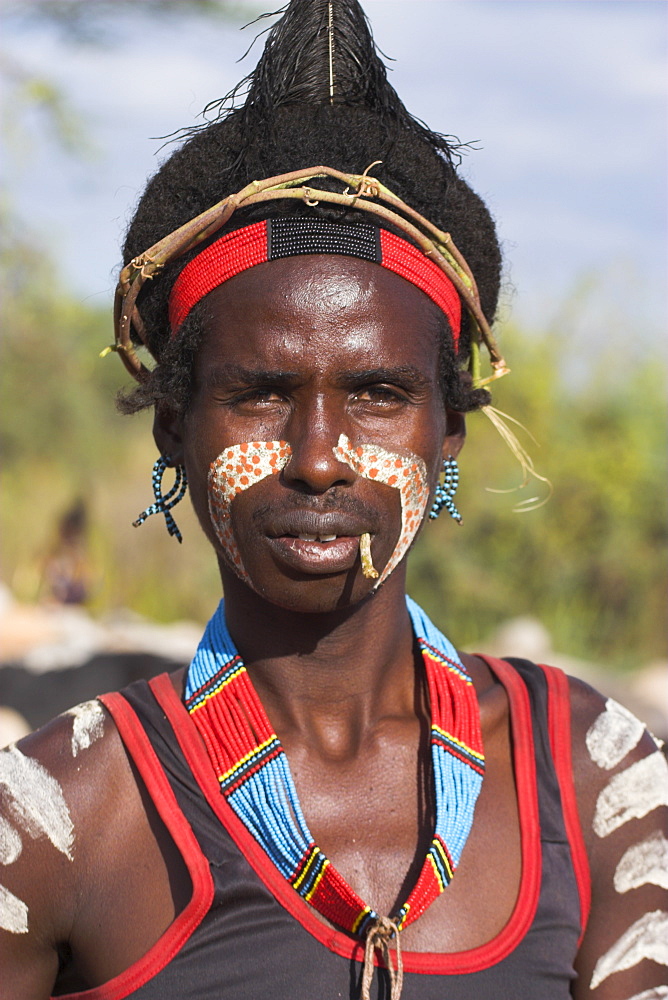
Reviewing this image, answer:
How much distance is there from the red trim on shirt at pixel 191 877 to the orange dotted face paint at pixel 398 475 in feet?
1.90

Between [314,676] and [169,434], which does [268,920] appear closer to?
[314,676]

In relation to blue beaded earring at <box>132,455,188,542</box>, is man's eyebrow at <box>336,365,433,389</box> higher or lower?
higher

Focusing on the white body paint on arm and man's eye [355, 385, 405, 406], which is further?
man's eye [355, 385, 405, 406]

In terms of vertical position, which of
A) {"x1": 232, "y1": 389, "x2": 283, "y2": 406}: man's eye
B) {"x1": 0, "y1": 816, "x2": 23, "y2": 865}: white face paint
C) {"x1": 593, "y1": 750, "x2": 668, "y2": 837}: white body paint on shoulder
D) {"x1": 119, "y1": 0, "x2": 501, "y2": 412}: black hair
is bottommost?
{"x1": 0, "y1": 816, "x2": 23, "y2": 865}: white face paint

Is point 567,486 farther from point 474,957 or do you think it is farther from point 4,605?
point 474,957

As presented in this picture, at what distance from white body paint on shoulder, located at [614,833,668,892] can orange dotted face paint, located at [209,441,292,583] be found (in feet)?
3.33

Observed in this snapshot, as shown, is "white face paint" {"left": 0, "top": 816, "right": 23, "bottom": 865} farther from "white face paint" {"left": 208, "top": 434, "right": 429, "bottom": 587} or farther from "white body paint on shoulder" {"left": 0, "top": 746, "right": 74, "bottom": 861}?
"white face paint" {"left": 208, "top": 434, "right": 429, "bottom": 587}

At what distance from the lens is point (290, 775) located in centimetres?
221

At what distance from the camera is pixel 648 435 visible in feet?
38.0

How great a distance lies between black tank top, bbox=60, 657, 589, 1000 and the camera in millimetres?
2016

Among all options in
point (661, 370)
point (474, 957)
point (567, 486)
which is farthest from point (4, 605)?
point (474, 957)

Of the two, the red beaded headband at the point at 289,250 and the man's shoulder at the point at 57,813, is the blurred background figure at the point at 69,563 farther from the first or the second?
the red beaded headband at the point at 289,250

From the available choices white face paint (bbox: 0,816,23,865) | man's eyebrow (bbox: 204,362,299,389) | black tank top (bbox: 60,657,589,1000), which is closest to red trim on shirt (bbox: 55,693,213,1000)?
black tank top (bbox: 60,657,589,1000)

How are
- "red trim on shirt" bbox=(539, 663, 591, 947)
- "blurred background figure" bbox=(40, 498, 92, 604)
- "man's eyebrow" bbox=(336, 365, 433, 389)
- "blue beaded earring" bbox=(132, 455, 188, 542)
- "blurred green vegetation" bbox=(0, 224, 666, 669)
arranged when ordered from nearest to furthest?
"man's eyebrow" bbox=(336, 365, 433, 389) → "red trim on shirt" bbox=(539, 663, 591, 947) → "blue beaded earring" bbox=(132, 455, 188, 542) → "blurred green vegetation" bbox=(0, 224, 666, 669) → "blurred background figure" bbox=(40, 498, 92, 604)
